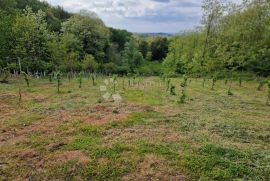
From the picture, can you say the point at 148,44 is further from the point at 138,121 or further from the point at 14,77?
the point at 138,121

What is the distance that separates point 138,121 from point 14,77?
2825 cm

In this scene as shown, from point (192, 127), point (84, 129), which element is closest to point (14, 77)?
point (84, 129)

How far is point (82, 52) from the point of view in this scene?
207ft

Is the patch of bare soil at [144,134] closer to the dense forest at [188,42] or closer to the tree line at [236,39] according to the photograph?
the dense forest at [188,42]

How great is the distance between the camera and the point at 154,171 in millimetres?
11797

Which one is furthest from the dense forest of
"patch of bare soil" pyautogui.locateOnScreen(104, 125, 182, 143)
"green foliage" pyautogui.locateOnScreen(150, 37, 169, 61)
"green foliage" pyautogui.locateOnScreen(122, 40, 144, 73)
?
"green foliage" pyautogui.locateOnScreen(150, 37, 169, 61)

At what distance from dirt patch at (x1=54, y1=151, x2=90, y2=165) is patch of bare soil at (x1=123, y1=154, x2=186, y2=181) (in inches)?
88.5

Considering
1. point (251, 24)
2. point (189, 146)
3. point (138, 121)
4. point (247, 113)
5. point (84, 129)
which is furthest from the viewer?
point (251, 24)

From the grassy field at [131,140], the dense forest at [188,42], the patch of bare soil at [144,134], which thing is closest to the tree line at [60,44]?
the dense forest at [188,42]

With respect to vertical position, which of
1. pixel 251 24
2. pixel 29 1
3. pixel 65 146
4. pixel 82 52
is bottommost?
pixel 65 146

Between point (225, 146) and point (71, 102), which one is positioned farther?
point (71, 102)

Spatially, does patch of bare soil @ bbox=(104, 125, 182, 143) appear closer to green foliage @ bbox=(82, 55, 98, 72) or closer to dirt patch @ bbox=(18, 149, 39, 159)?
dirt patch @ bbox=(18, 149, 39, 159)

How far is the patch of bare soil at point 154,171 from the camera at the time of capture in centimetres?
1130

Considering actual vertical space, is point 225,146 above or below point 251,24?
below
